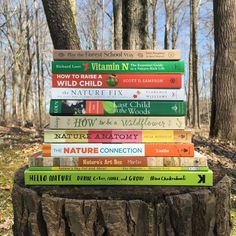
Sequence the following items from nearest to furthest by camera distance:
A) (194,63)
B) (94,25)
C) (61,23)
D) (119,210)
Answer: (119,210) → (61,23) → (194,63) → (94,25)

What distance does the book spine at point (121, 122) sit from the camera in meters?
1.96

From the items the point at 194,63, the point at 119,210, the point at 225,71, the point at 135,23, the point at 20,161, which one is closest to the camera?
the point at 119,210

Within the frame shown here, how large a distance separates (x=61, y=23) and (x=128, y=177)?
3.77 metres

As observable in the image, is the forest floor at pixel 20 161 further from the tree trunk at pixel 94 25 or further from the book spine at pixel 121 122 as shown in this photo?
the tree trunk at pixel 94 25

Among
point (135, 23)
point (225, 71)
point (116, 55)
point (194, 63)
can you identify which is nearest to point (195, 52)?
point (194, 63)

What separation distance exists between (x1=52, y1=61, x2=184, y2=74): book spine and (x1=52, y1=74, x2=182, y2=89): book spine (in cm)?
3

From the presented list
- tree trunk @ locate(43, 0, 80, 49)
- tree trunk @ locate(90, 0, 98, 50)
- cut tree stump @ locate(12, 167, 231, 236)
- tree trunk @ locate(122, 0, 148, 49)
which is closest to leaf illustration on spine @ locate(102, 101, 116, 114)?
cut tree stump @ locate(12, 167, 231, 236)

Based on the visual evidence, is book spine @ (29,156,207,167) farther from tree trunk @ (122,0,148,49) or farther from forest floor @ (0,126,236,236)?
tree trunk @ (122,0,148,49)

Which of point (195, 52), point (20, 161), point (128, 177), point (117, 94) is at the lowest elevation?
point (20, 161)

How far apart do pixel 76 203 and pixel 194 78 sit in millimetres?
17692

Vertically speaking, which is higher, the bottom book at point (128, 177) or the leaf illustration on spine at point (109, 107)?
the leaf illustration on spine at point (109, 107)

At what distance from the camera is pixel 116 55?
6.49 ft

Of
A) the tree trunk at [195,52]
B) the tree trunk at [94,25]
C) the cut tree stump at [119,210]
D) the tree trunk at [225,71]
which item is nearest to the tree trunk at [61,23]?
the cut tree stump at [119,210]

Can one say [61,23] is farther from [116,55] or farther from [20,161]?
[116,55]
